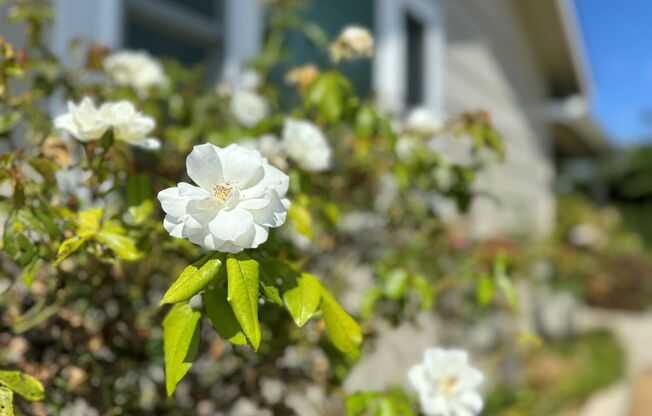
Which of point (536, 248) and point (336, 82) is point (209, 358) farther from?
point (536, 248)

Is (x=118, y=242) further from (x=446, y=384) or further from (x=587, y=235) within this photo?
(x=587, y=235)

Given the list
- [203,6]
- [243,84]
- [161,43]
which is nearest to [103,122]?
[243,84]

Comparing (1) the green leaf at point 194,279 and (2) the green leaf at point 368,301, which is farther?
(2) the green leaf at point 368,301

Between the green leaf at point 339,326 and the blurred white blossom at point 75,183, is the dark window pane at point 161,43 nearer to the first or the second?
the blurred white blossom at point 75,183

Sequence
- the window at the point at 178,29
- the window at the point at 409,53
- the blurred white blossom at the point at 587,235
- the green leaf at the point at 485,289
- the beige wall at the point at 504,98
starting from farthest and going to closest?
the blurred white blossom at the point at 587,235 < the beige wall at the point at 504,98 < the window at the point at 409,53 < the window at the point at 178,29 < the green leaf at the point at 485,289

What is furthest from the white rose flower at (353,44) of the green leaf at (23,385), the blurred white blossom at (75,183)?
the green leaf at (23,385)
